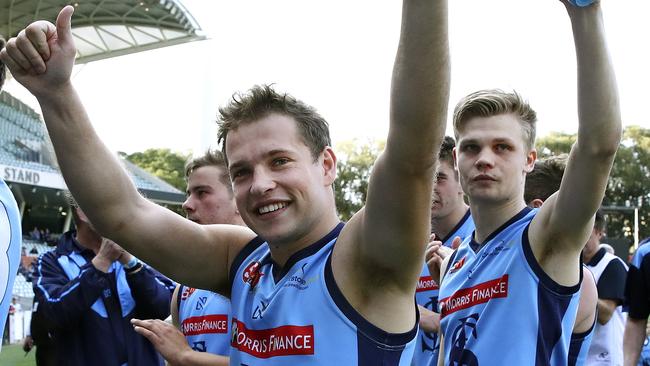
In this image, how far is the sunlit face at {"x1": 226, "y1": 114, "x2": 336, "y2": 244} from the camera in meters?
2.17

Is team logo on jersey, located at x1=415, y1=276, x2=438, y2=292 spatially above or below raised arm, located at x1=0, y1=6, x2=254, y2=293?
below

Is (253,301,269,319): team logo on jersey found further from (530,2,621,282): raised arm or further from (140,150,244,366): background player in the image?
(530,2,621,282): raised arm

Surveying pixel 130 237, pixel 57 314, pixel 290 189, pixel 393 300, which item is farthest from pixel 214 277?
pixel 57 314

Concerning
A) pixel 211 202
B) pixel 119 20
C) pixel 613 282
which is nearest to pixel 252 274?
pixel 211 202

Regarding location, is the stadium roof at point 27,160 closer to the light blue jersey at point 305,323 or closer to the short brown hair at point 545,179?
the short brown hair at point 545,179

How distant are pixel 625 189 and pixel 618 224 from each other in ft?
8.58

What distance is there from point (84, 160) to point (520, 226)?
182cm

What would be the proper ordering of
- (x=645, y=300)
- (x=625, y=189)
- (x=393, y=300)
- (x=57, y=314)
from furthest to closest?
(x=625, y=189)
(x=645, y=300)
(x=57, y=314)
(x=393, y=300)

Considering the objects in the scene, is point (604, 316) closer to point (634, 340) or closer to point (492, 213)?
point (634, 340)

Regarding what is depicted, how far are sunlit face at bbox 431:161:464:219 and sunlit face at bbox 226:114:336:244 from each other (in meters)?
2.70

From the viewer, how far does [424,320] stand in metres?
3.99

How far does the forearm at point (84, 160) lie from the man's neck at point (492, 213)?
1626mm

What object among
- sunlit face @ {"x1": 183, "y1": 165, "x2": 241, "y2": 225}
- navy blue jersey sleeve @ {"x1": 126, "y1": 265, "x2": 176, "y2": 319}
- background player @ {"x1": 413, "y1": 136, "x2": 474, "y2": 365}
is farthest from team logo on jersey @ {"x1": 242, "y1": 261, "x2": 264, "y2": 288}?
background player @ {"x1": 413, "y1": 136, "x2": 474, "y2": 365}

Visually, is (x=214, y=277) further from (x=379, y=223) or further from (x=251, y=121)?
(x=379, y=223)
